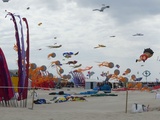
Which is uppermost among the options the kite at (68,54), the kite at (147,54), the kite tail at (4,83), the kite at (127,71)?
the kite at (68,54)

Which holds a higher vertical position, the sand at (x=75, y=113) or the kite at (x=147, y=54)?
Result: the kite at (x=147, y=54)

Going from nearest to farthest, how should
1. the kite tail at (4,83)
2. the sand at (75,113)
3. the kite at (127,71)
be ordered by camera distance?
the sand at (75,113) → the kite tail at (4,83) → the kite at (127,71)

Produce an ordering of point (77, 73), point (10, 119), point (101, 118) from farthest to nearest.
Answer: point (77, 73), point (101, 118), point (10, 119)

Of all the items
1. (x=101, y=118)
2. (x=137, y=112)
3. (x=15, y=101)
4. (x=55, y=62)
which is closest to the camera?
(x=101, y=118)

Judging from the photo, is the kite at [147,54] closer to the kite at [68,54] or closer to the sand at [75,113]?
the kite at [68,54]

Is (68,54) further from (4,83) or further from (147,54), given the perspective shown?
(4,83)

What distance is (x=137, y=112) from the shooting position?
1620 centimetres

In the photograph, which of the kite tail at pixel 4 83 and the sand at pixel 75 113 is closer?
the sand at pixel 75 113

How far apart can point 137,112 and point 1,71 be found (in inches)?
368

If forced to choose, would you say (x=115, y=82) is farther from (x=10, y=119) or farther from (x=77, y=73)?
(x=10, y=119)

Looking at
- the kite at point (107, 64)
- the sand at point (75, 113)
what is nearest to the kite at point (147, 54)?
the kite at point (107, 64)

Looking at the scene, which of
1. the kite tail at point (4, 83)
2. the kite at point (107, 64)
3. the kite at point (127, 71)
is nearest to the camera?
the kite tail at point (4, 83)

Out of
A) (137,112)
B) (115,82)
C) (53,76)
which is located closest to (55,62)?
(53,76)

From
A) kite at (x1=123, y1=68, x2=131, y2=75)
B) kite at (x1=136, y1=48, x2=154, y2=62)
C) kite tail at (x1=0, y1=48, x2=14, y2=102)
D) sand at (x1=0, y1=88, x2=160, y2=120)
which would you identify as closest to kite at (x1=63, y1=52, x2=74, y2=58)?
kite at (x1=123, y1=68, x2=131, y2=75)
